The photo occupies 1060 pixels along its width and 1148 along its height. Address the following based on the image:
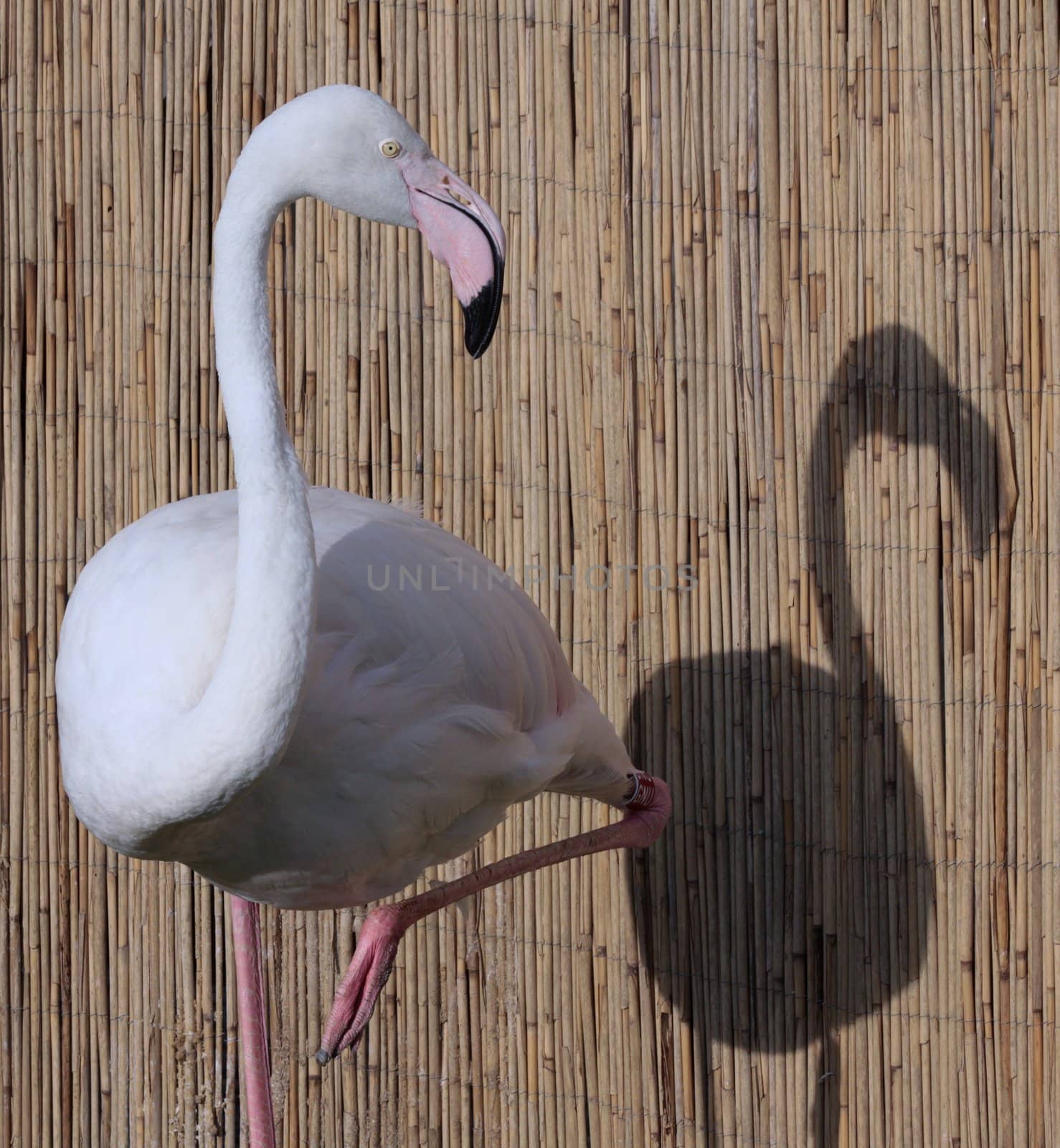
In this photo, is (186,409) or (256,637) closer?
(256,637)

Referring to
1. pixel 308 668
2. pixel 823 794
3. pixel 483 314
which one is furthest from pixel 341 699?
pixel 823 794

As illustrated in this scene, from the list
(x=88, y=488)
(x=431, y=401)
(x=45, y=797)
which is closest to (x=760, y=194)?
(x=431, y=401)

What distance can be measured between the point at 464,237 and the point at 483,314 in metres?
0.13

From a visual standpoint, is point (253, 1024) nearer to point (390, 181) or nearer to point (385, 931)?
point (385, 931)

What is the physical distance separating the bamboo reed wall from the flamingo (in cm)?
60

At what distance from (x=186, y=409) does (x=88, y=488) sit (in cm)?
31

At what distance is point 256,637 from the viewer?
179 centimetres

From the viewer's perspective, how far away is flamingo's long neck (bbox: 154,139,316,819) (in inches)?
69.9

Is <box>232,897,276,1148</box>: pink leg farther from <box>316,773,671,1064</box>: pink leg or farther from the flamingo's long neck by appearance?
the flamingo's long neck

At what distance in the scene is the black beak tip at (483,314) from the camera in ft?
6.14

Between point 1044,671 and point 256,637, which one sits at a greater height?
point 256,637

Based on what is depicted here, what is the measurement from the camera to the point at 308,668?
→ 1.89 metres

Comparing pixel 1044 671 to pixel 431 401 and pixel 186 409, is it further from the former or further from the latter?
pixel 186 409

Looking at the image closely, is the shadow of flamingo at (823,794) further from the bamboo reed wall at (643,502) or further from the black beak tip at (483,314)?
the black beak tip at (483,314)
